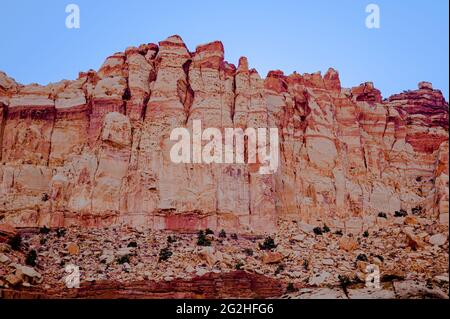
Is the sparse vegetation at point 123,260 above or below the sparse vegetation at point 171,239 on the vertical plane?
below

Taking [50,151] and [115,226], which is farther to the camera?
[50,151]

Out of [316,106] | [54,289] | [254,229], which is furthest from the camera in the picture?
[316,106]

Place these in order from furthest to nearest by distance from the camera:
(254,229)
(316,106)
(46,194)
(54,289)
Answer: (316,106) < (46,194) < (254,229) < (54,289)

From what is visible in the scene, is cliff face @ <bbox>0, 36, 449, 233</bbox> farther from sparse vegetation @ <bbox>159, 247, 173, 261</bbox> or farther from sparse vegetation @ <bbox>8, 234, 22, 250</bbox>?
sparse vegetation @ <bbox>159, 247, 173, 261</bbox>

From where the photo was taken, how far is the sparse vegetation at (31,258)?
52094 millimetres

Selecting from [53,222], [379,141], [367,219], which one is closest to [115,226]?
[53,222]

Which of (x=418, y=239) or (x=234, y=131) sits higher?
(x=234, y=131)

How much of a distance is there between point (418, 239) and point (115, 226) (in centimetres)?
2186

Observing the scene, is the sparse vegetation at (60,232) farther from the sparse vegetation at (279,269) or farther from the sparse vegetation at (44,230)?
the sparse vegetation at (279,269)

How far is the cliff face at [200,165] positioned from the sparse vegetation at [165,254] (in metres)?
4.15

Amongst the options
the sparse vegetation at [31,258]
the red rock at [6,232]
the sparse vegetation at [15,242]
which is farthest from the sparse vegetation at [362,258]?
the red rock at [6,232]

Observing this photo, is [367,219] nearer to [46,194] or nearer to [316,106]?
[316,106]
